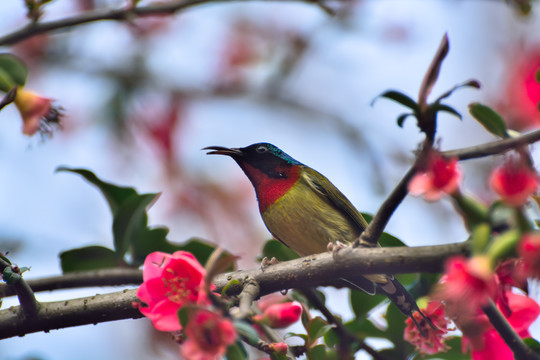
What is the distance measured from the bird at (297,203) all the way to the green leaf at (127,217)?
2.14 feet

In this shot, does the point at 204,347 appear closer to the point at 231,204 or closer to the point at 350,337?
the point at 350,337

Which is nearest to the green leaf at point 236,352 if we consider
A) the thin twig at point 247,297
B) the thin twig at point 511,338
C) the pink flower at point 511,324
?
the thin twig at point 247,297

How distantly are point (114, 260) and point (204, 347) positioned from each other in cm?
149

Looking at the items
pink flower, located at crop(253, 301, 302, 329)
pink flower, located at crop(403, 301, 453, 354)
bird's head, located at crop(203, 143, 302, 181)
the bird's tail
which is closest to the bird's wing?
bird's head, located at crop(203, 143, 302, 181)

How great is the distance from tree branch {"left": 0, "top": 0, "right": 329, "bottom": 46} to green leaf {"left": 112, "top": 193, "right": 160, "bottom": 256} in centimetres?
77

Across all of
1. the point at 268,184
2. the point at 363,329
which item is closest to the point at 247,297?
the point at 363,329

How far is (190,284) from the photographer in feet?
6.09

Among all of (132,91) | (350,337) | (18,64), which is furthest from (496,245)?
(132,91)

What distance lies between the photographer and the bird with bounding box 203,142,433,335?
340 cm

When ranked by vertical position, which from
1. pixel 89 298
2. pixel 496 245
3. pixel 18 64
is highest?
pixel 18 64

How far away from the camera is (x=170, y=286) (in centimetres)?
186

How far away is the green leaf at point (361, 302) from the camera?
2666 mm

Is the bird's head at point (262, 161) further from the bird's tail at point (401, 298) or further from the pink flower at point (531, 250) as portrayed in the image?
the pink flower at point (531, 250)

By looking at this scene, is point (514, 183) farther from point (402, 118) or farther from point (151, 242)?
point (151, 242)
